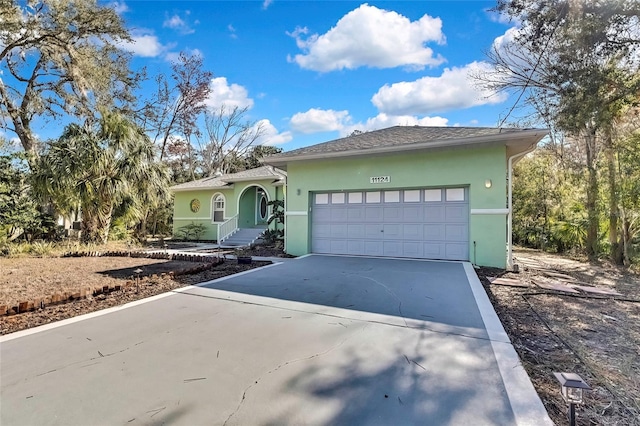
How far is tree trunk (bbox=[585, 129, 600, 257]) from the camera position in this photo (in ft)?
35.9

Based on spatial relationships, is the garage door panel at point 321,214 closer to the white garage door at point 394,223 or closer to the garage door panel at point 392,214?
the white garage door at point 394,223

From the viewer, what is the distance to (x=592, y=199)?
1127 cm

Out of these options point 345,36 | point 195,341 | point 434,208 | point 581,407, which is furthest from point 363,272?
point 345,36

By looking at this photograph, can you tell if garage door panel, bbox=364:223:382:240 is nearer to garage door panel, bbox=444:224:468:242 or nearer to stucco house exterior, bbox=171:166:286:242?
garage door panel, bbox=444:224:468:242

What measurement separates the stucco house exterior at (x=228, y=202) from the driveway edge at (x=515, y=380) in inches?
514

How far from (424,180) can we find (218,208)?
1251 cm

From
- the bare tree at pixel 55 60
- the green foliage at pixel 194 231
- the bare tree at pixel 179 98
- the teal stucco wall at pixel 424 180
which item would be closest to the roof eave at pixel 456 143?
the teal stucco wall at pixel 424 180

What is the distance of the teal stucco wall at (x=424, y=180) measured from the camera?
343 inches

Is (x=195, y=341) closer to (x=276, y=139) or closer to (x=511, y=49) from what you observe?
(x=511, y=49)

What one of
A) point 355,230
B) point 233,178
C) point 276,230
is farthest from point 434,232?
point 233,178

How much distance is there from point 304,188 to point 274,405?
929 cm

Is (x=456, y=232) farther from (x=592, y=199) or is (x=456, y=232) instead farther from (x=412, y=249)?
(x=592, y=199)

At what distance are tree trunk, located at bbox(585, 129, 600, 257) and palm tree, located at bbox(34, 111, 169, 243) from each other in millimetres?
16367

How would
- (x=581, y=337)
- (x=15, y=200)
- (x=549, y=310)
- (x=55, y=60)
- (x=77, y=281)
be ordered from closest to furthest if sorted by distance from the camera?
(x=581, y=337)
(x=549, y=310)
(x=77, y=281)
(x=15, y=200)
(x=55, y=60)
